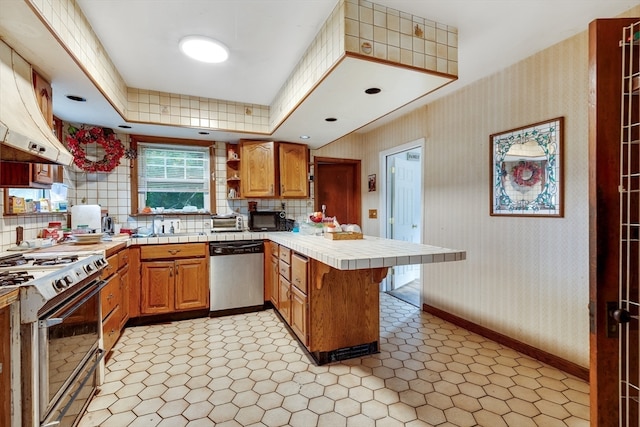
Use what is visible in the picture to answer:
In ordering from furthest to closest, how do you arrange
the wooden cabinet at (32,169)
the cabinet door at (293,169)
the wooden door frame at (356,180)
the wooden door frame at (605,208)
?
the wooden door frame at (356,180) < the cabinet door at (293,169) < the wooden cabinet at (32,169) < the wooden door frame at (605,208)

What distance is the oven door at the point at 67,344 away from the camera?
126 cm

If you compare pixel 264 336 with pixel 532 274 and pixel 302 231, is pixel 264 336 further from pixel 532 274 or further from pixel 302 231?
pixel 532 274

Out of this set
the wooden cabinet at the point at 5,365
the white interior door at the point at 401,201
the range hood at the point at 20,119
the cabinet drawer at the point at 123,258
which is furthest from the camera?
the white interior door at the point at 401,201

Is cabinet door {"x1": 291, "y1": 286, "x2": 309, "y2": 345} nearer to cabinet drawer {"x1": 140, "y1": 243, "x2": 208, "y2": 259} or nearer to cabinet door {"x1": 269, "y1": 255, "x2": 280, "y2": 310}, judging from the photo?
cabinet door {"x1": 269, "y1": 255, "x2": 280, "y2": 310}

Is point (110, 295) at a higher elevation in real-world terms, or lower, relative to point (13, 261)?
lower

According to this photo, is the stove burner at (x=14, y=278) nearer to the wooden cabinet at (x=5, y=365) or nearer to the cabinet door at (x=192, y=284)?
the wooden cabinet at (x=5, y=365)

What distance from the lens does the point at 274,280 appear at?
3314mm

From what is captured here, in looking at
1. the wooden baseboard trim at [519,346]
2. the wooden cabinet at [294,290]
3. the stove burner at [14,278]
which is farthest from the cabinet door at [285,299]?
the stove burner at [14,278]

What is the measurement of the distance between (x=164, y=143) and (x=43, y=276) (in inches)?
107

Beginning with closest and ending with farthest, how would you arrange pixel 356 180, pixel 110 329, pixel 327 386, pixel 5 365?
pixel 5 365 → pixel 327 386 → pixel 110 329 → pixel 356 180

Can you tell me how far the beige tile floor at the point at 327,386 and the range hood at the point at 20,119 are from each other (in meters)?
1.55

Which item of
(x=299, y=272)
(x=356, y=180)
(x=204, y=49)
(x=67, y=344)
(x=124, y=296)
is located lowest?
(x=124, y=296)

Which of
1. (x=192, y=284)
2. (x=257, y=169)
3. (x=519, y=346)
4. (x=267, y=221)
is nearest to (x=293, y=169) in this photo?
(x=257, y=169)

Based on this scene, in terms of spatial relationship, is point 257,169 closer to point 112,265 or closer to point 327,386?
point 112,265
